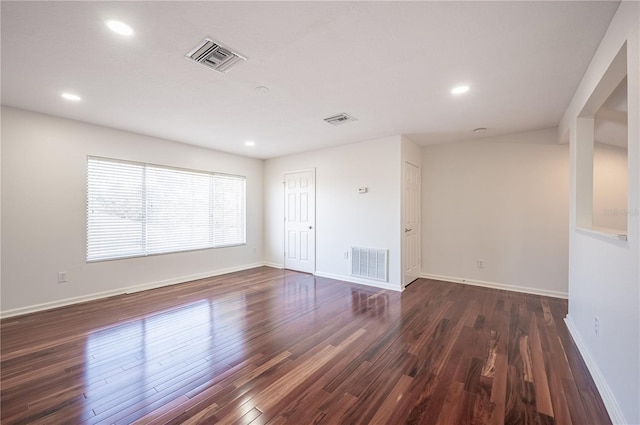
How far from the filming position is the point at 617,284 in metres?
1.68

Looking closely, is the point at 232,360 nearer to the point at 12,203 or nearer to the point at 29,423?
the point at 29,423

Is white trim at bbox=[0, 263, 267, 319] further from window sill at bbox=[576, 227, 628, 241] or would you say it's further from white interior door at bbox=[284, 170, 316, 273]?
window sill at bbox=[576, 227, 628, 241]

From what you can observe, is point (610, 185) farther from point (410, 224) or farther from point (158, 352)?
point (158, 352)

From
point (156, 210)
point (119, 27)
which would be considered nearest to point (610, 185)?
point (119, 27)

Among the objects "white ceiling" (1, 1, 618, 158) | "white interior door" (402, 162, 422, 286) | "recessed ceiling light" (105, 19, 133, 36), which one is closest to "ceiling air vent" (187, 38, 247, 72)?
"white ceiling" (1, 1, 618, 158)

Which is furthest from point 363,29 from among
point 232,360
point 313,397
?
point 232,360

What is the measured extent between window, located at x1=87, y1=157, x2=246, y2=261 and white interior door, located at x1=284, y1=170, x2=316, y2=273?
110 cm

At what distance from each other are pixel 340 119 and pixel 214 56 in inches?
73.9

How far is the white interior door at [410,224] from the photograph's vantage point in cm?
443

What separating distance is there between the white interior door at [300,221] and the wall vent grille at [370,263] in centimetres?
101

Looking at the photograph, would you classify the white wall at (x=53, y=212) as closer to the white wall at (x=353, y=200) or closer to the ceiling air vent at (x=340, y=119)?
the white wall at (x=353, y=200)

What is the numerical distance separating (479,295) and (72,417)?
4.63 metres

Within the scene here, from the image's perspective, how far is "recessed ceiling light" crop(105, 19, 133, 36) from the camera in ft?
5.89

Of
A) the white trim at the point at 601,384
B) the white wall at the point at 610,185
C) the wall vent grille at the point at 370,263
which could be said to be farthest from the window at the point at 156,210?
the white wall at the point at 610,185
